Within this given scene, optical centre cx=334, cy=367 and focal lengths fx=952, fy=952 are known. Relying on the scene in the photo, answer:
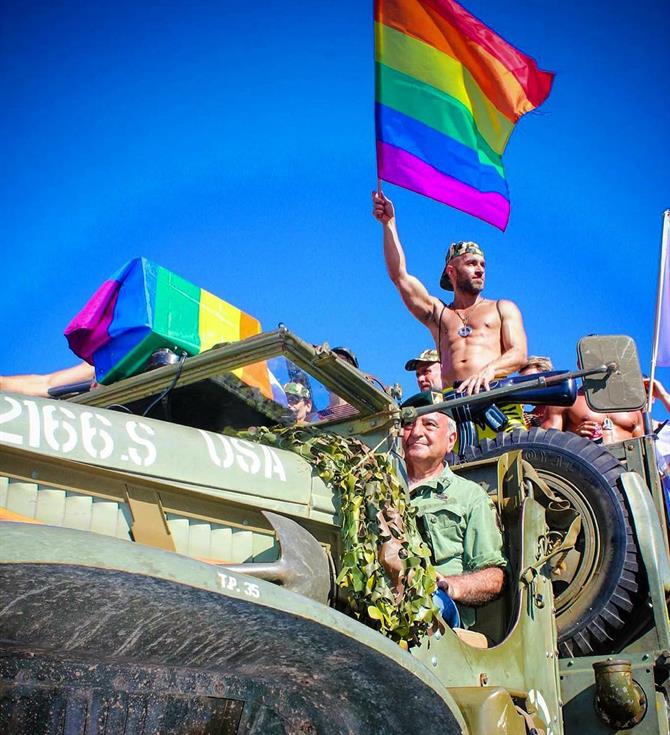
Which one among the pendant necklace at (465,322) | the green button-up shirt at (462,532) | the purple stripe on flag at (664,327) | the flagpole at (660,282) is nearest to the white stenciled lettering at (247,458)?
the green button-up shirt at (462,532)

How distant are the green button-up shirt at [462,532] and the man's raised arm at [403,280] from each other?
3184 mm

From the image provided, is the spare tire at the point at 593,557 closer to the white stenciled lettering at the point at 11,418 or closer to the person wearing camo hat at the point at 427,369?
the person wearing camo hat at the point at 427,369

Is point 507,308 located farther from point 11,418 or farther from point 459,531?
point 11,418

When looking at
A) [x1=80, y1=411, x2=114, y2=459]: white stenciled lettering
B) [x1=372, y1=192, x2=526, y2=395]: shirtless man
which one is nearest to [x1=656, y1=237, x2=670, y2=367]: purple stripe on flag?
[x1=372, y1=192, x2=526, y2=395]: shirtless man

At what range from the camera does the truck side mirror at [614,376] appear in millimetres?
4461

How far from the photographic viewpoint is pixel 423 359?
7.12m

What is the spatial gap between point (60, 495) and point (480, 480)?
259 centimetres

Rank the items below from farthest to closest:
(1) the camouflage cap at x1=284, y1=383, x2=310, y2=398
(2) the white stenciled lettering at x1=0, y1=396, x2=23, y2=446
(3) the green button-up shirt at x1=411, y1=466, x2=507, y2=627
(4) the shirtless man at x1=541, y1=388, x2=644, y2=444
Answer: (4) the shirtless man at x1=541, y1=388, x2=644, y2=444
(3) the green button-up shirt at x1=411, y1=466, x2=507, y2=627
(1) the camouflage cap at x1=284, y1=383, x2=310, y2=398
(2) the white stenciled lettering at x1=0, y1=396, x2=23, y2=446

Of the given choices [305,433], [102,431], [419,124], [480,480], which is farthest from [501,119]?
[102,431]

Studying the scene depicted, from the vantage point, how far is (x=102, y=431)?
273 cm

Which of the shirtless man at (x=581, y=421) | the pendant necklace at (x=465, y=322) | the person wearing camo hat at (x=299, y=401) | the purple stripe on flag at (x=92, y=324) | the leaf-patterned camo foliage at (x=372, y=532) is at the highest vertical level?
the pendant necklace at (x=465, y=322)

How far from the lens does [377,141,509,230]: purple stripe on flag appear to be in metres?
6.86

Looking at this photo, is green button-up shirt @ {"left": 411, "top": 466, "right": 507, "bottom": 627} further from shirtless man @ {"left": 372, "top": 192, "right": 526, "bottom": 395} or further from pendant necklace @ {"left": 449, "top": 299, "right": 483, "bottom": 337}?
pendant necklace @ {"left": 449, "top": 299, "right": 483, "bottom": 337}

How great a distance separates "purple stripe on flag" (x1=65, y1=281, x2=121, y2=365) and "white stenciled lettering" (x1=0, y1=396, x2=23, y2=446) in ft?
6.18
